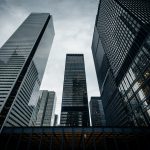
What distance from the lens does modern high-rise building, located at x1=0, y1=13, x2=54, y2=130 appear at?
284 feet

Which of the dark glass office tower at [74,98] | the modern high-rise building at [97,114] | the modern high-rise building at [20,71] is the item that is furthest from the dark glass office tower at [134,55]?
the modern high-rise building at [97,114]

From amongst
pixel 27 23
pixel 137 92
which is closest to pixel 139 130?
pixel 137 92

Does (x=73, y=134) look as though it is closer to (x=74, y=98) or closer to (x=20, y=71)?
(x=20, y=71)

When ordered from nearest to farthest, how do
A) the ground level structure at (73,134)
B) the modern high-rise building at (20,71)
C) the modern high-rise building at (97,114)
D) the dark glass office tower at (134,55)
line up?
the ground level structure at (73,134) < the dark glass office tower at (134,55) < the modern high-rise building at (20,71) < the modern high-rise building at (97,114)

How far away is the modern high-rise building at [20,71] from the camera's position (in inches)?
3409

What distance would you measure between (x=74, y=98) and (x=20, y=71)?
53977 mm

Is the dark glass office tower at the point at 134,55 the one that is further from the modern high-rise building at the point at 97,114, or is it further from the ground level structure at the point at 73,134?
the modern high-rise building at the point at 97,114

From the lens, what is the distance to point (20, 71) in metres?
101

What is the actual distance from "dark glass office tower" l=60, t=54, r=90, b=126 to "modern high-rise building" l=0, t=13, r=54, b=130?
1222 inches

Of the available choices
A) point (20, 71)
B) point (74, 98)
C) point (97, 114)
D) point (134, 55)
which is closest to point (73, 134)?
point (134, 55)

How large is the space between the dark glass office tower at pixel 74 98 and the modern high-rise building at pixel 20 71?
31.0 metres

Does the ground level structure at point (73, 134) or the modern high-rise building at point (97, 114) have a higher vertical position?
the modern high-rise building at point (97, 114)

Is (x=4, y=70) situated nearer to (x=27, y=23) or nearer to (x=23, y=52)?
(x=23, y=52)

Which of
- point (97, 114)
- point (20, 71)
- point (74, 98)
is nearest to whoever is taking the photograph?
point (20, 71)
